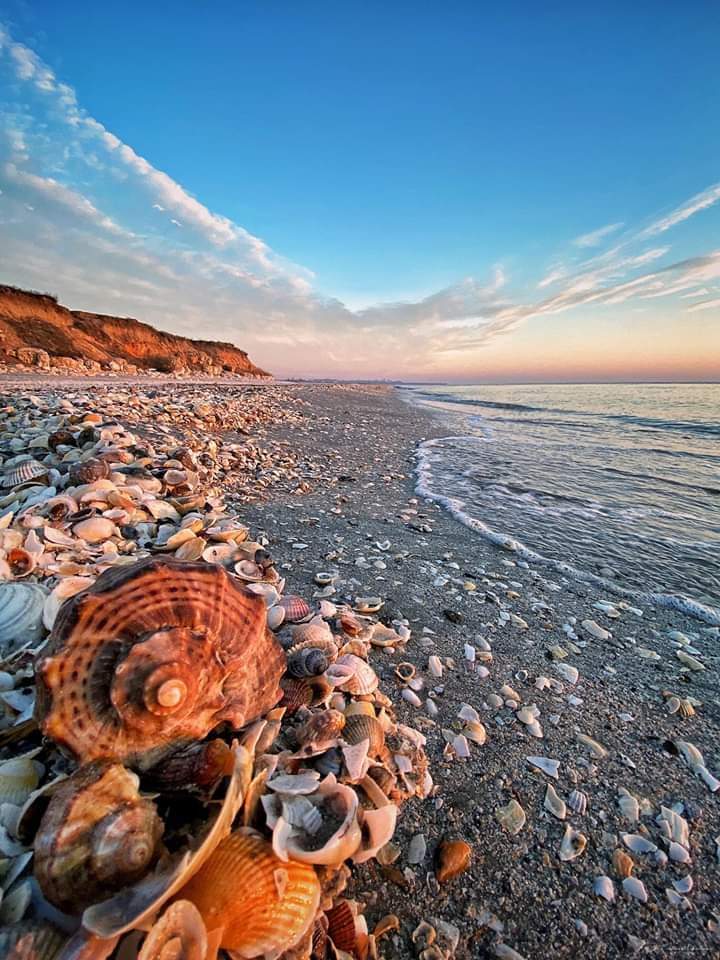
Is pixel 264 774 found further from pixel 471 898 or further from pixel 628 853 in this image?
pixel 628 853

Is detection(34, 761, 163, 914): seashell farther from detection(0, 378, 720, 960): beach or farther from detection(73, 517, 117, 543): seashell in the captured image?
detection(73, 517, 117, 543): seashell

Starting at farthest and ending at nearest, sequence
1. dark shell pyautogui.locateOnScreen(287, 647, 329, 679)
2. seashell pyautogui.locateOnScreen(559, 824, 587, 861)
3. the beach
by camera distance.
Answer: dark shell pyautogui.locateOnScreen(287, 647, 329, 679) → seashell pyautogui.locateOnScreen(559, 824, 587, 861) → the beach

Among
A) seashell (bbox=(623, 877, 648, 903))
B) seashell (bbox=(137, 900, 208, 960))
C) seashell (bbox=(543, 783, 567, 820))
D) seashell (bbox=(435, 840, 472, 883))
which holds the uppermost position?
seashell (bbox=(137, 900, 208, 960))

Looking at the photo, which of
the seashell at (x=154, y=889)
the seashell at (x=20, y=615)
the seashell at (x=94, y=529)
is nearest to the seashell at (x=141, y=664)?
the seashell at (x=154, y=889)

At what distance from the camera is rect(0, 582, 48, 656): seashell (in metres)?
2.07

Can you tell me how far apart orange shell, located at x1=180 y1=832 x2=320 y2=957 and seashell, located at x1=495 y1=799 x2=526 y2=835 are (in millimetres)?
988

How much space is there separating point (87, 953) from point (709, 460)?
15205mm

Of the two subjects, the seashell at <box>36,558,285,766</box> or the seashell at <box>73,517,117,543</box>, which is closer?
the seashell at <box>36,558,285,766</box>

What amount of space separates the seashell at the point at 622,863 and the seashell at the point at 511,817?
0.37 metres

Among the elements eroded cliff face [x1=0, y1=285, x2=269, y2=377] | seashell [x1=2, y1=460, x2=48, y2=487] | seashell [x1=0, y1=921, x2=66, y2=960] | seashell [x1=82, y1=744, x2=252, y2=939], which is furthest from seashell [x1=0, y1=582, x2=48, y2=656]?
eroded cliff face [x1=0, y1=285, x2=269, y2=377]

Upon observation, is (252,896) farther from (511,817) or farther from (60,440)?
(60,440)

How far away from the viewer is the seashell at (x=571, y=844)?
5.83ft

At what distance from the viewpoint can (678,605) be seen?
4.07 m

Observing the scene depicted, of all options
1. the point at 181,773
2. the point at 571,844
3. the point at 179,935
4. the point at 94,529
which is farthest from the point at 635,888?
the point at 94,529
